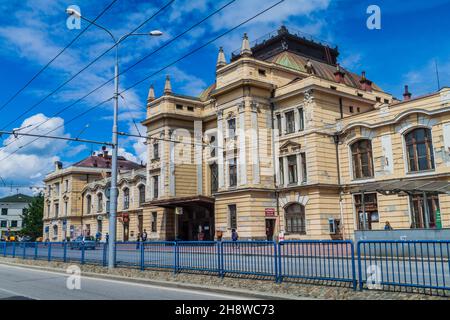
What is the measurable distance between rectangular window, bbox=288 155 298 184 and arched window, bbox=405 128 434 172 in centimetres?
888

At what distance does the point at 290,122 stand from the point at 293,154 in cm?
284

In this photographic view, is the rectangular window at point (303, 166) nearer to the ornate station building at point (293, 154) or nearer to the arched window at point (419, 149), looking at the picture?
the ornate station building at point (293, 154)

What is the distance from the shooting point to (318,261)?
1188 cm

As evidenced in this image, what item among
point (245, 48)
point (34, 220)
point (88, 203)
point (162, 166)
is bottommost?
point (34, 220)

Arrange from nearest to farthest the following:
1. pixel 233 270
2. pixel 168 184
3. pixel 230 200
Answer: pixel 233 270, pixel 230 200, pixel 168 184

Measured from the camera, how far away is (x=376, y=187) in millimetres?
25922

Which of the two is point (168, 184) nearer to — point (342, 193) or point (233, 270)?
point (342, 193)

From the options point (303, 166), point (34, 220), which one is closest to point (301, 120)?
point (303, 166)

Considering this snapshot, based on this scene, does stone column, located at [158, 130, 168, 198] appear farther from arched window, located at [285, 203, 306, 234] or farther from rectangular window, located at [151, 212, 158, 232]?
arched window, located at [285, 203, 306, 234]

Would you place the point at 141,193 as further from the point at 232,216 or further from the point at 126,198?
the point at 232,216

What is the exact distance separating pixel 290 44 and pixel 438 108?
2017cm

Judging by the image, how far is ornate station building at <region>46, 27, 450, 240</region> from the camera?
99.6ft

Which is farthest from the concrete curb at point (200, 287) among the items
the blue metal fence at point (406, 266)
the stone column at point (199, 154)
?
the stone column at point (199, 154)
